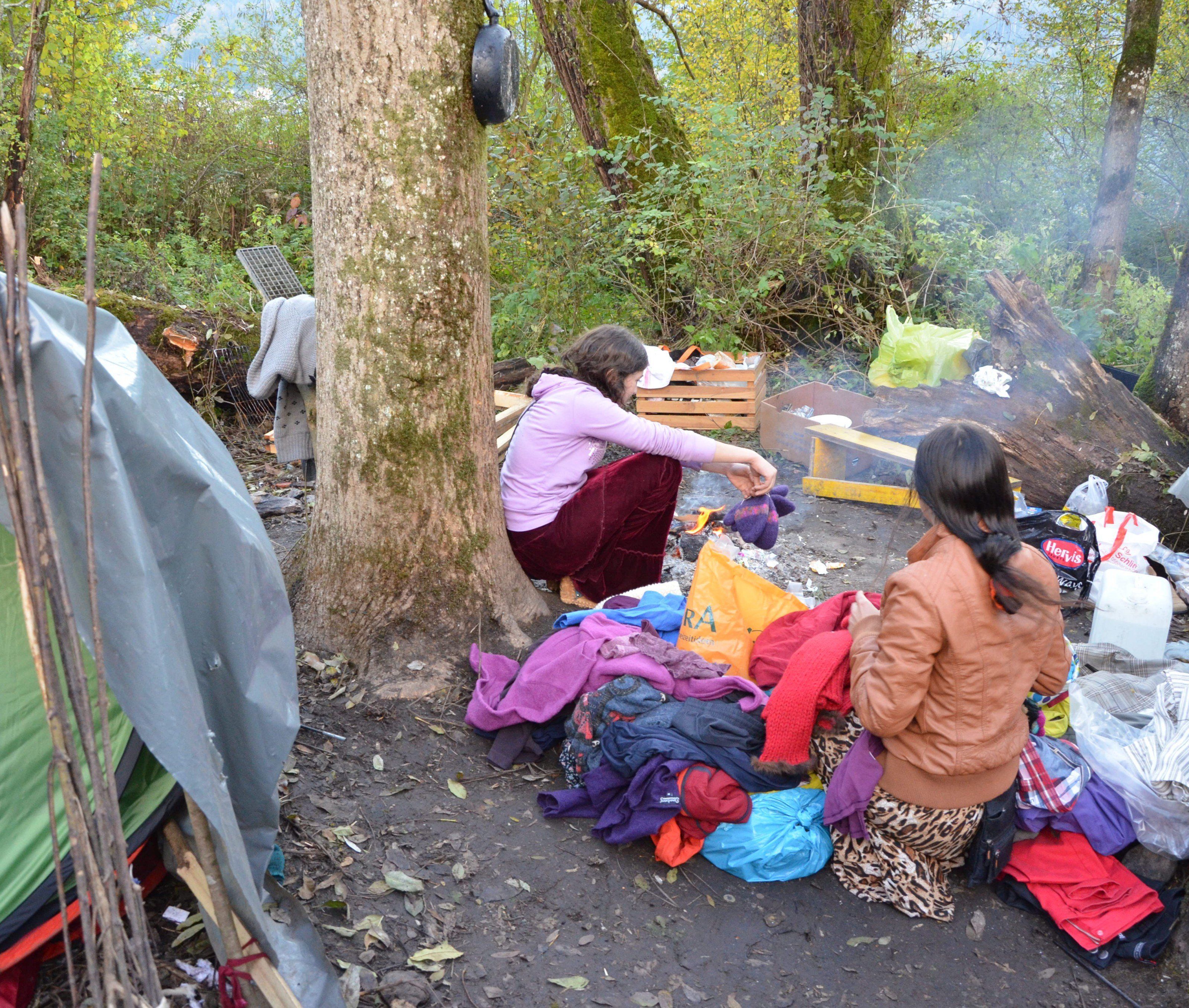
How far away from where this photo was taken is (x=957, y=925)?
2.58 m

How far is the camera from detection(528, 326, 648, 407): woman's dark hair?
12.0ft

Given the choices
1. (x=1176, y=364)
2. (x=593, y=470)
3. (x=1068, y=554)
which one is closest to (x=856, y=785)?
(x=593, y=470)

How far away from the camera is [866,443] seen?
18.9 feet

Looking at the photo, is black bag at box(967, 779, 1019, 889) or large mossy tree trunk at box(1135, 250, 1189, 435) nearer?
black bag at box(967, 779, 1019, 889)

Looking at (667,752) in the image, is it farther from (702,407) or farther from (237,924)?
(702,407)

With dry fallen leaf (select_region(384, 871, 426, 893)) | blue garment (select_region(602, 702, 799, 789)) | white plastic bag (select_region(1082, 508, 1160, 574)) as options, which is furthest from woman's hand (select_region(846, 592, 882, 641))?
white plastic bag (select_region(1082, 508, 1160, 574))

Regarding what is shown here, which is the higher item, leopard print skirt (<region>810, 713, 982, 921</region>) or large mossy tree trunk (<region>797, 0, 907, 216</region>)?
large mossy tree trunk (<region>797, 0, 907, 216</region>)

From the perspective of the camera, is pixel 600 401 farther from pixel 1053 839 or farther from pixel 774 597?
pixel 1053 839

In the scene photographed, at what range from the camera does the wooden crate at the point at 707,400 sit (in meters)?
6.65

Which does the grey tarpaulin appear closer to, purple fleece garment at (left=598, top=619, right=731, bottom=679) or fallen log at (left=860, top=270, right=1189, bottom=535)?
purple fleece garment at (left=598, top=619, right=731, bottom=679)

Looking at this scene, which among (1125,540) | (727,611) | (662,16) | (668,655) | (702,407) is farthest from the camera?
(662,16)

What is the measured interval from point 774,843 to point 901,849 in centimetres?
37

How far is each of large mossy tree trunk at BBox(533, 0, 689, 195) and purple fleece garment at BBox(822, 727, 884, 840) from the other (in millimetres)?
6190

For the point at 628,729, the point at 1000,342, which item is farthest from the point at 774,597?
the point at 1000,342
